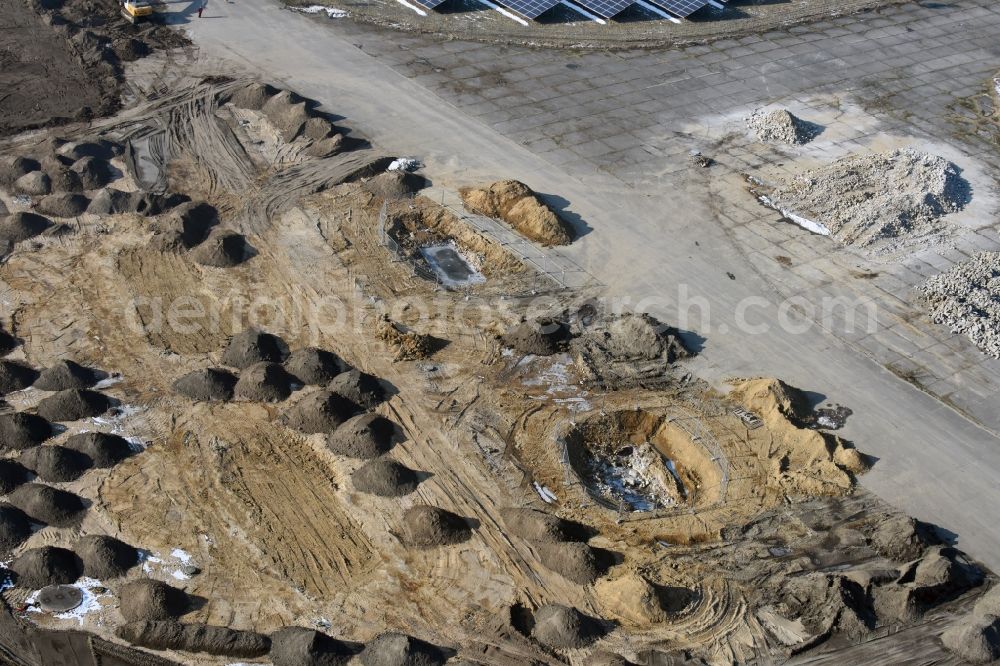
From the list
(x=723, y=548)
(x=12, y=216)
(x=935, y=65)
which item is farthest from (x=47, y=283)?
(x=935, y=65)

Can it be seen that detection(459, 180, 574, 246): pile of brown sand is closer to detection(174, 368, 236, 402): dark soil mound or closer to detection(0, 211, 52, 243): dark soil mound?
detection(174, 368, 236, 402): dark soil mound

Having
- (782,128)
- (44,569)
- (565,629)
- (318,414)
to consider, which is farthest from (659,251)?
(44,569)

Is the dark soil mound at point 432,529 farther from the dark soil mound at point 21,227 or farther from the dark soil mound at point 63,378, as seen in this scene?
the dark soil mound at point 21,227

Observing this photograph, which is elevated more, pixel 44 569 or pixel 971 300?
pixel 971 300

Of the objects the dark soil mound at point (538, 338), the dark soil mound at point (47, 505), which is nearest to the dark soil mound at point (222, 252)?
the dark soil mound at point (538, 338)

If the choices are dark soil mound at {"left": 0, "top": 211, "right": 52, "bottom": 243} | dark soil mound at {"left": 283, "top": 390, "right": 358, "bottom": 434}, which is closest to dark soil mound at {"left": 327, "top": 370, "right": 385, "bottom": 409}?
dark soil mound at {"left": 283, "top": 390, "right": 358, "bottom": 434}

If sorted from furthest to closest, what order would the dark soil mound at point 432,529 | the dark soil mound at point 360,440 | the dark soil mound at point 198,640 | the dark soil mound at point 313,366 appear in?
1. the dark soil mound at point 313,366
2. the dark soil mound at point 360,440
3. the dark soil mound at point 432,529
4. the dark soil mound at point 198,640

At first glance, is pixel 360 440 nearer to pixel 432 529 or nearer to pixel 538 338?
pixel 432 529
